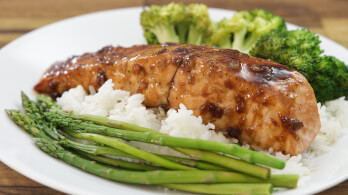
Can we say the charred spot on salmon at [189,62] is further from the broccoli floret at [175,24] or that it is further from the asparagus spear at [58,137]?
the broccoli floret at [175,24]

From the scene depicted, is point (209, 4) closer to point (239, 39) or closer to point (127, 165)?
point (239, 39)

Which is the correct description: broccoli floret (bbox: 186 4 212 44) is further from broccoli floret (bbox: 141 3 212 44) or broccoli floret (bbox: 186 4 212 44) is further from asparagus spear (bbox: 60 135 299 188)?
asparagus spear (bbox: 60 135 299 188)

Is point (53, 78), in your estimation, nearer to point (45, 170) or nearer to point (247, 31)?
point (45, 170)

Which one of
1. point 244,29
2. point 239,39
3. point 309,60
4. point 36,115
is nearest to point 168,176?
point 36,115

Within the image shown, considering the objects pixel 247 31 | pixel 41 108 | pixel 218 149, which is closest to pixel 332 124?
pixel 218 149

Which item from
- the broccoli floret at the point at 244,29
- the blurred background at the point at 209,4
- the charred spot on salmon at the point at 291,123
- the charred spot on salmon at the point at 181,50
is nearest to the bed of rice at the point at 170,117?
the charred spot on salmon at the point at 291,123

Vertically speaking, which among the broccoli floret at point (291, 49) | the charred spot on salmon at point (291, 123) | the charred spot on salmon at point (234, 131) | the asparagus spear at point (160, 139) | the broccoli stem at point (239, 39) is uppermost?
the broccoli stem at point (239, 39)

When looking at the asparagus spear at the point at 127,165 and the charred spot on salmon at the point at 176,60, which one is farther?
the charred spot on salmon at the point at 176,60
